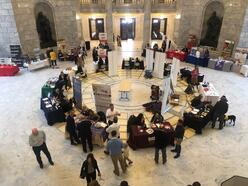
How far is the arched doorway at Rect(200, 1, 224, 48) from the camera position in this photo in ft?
54.6

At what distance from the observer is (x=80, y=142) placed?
815cm

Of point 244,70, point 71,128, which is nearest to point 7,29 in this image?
point 71,128

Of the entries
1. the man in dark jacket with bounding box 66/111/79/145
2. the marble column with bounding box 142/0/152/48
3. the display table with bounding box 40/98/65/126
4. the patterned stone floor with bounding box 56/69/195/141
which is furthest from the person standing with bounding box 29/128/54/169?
the marble column with bounding box 142/0/152/48

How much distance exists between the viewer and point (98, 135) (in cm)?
780

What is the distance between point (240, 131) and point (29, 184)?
761 cm

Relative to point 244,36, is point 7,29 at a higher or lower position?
higher

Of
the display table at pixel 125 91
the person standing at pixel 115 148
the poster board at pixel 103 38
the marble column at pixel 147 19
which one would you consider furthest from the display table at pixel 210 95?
the poster board at pixel 103 38

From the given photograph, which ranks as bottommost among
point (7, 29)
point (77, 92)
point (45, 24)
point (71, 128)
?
point (71, 128)

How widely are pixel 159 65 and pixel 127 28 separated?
12.6 metres

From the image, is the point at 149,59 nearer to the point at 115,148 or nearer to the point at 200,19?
the point at 200,19

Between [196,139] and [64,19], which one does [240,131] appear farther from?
[64,19]

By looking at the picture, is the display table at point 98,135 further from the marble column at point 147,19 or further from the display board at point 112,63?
the marble column at point 147,19

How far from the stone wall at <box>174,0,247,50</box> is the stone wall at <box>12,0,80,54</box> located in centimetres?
814

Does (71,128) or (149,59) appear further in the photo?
(149,59)
